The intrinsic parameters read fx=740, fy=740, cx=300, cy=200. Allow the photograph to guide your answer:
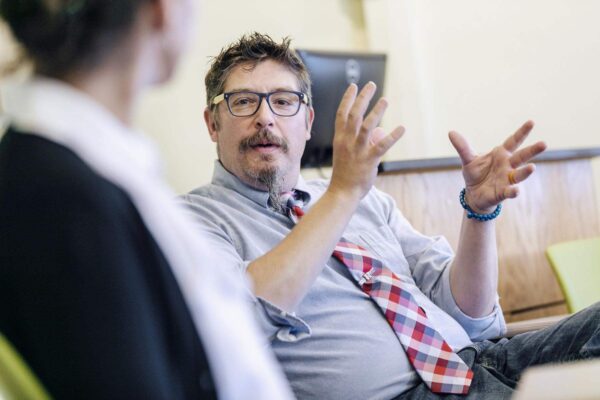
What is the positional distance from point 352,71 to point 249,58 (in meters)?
0.92

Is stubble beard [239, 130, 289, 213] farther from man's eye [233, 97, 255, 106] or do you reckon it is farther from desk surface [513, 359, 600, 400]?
desk surface [513, 359, 600, 400]

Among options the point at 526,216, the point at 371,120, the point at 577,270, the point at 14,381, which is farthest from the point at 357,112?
the point at 526,216

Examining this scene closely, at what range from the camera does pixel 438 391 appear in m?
1.39

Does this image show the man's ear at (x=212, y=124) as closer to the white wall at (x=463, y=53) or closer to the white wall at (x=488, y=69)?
the white wall at (x=463, y=53)

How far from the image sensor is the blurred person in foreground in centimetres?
54

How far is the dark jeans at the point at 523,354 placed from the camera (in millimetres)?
1330

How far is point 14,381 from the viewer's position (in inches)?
20.9

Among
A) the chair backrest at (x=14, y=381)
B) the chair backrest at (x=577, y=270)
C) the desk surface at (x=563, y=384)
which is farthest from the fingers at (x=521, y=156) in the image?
the chair backrest at (x=14, y=381)

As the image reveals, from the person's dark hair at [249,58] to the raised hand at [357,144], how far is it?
46cm

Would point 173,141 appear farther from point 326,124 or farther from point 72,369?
point 72,369

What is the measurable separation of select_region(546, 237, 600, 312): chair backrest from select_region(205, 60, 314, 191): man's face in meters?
0.85

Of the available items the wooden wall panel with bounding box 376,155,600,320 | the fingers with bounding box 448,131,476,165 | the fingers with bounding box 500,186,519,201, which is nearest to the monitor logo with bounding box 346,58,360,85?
the wooden wall panel with bounding box 376,155,600,320

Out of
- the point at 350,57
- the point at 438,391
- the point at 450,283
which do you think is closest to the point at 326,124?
the point at 350,57

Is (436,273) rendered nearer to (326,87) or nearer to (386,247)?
(386,247)
